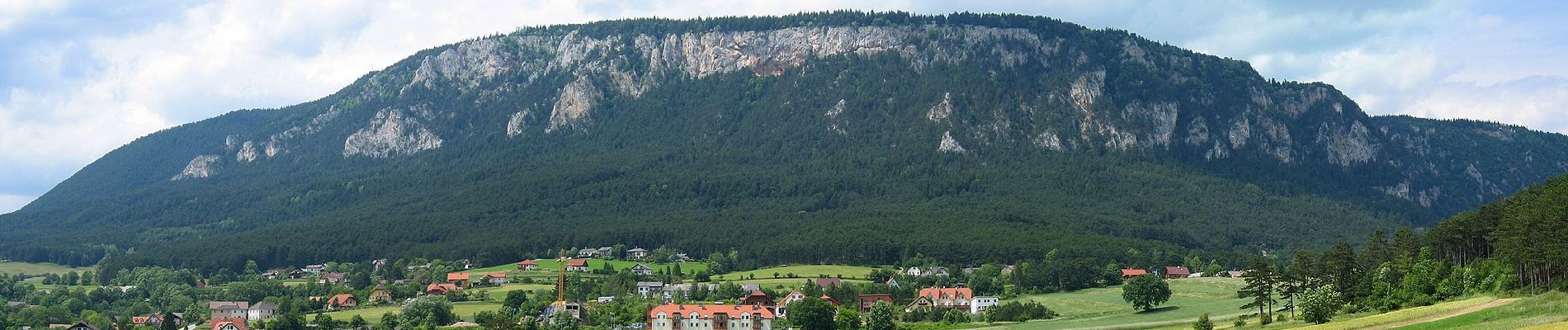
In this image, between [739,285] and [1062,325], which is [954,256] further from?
[1062,325]

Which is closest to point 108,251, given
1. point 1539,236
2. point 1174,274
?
point 1174,274

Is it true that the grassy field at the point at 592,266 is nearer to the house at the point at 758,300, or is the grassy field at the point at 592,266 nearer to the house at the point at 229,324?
the house at the point at 758,300

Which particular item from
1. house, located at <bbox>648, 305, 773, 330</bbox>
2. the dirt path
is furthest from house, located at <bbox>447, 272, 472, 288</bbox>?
the dirt path

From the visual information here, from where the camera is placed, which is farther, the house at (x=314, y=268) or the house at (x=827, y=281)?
the house at (x=314, y=268)

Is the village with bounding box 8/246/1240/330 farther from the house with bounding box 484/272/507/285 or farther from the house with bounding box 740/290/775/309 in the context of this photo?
the house with bounding box 484/272/507/285

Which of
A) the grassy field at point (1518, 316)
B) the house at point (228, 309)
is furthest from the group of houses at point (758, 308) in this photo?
the grassy field at point (1518, 316)
